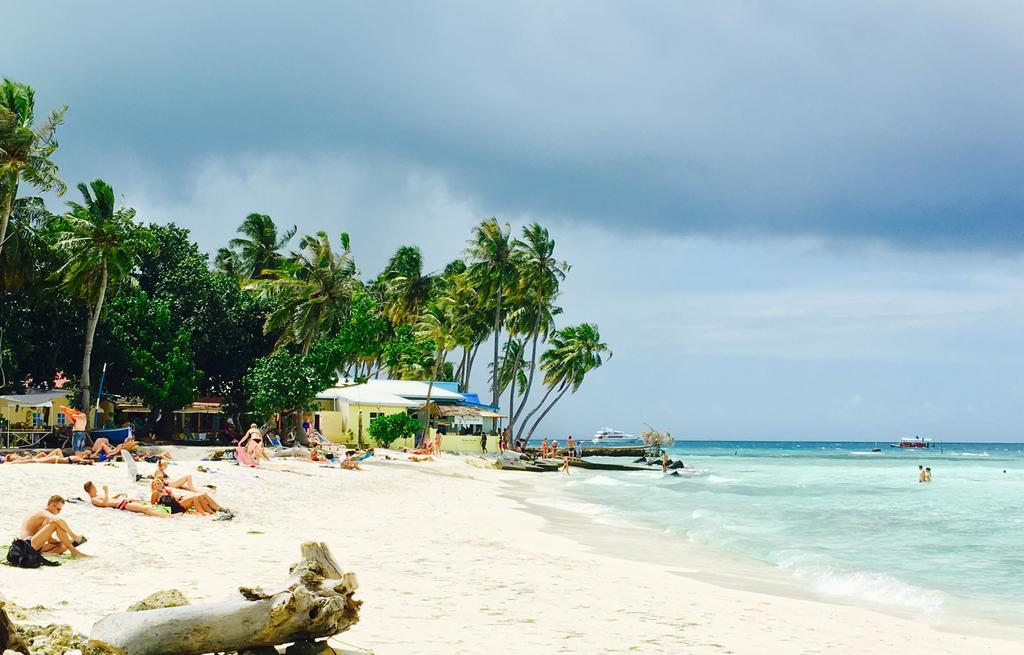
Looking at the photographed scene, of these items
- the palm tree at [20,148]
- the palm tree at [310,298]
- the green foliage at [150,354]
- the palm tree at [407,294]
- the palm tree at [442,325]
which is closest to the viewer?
the palm tree at [20,148]

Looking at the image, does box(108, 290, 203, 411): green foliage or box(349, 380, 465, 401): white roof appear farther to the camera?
box(349, 380, 465, 401): white roof

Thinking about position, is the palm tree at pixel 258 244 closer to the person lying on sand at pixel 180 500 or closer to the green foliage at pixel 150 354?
the green foliage at pixel 150 354

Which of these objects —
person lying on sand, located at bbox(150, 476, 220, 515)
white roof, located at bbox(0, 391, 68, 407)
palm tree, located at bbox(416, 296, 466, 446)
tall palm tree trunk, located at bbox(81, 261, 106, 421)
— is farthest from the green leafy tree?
person lying on sand, located at bbox(150, 476, 220, 515)

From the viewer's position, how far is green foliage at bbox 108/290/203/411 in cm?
3222

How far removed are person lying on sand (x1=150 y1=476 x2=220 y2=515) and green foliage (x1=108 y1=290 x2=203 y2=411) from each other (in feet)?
63.0

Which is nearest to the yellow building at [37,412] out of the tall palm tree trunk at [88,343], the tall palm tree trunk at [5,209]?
the tall palm tree trunk at [88,343]

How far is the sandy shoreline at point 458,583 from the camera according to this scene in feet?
24.5

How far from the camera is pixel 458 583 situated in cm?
993

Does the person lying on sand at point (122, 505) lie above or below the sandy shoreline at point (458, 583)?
above

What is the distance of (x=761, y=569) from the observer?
14289 millimetres

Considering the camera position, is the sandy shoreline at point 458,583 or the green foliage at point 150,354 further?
the green foliage at point 150,354

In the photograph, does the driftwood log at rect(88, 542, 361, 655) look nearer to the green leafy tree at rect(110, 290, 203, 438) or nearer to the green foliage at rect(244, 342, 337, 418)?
the green foliage at rect(244, 342, 337, 418)

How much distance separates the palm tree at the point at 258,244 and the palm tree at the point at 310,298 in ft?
49.6

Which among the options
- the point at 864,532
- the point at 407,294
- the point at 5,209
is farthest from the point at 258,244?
the point at 864,532
